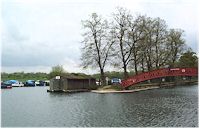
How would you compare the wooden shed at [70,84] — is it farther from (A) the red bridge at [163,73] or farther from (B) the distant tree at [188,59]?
(B) the distant tree at [188,59]

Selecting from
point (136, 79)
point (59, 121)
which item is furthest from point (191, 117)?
point (136, 79)

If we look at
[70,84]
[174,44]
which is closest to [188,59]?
[174,44]

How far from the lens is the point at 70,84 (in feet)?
155

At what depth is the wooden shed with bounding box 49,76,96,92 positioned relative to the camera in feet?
154

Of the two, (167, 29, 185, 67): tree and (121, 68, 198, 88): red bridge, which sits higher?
(167, 29, 185, 67): tree

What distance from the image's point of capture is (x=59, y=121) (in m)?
20.0

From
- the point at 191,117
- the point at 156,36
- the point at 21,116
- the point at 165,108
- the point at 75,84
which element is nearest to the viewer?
the point at 191,117

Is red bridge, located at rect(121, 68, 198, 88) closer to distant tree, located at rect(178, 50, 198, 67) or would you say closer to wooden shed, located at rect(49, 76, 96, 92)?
wooden shed, located at rect(49, 76, 96, 92)

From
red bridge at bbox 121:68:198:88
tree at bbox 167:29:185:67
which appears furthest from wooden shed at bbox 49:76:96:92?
tree at bbox 167:29:185:67

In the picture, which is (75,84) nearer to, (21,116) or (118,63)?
(118,63)

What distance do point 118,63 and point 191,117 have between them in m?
30.9

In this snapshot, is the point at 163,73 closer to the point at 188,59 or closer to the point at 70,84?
the point at 70,84

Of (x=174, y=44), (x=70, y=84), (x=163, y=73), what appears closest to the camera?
(x=163, y=73)

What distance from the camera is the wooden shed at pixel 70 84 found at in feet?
154
